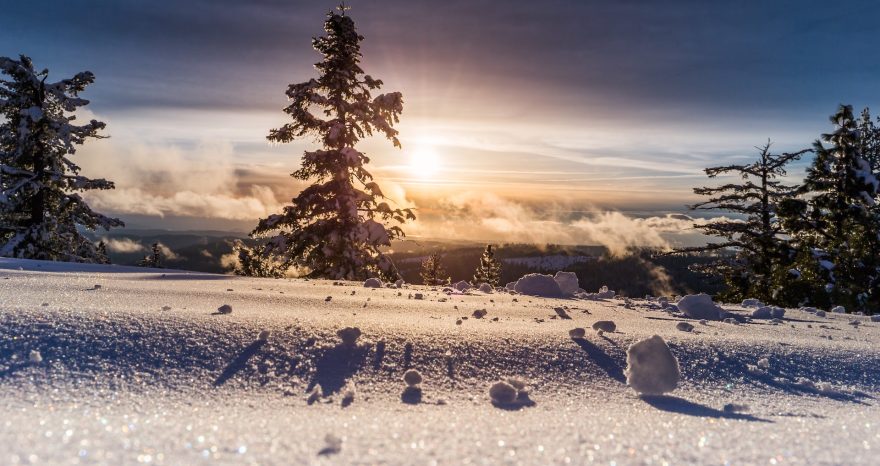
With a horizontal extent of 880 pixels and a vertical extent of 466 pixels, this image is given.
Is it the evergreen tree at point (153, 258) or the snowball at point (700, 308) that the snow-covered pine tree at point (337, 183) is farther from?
the evergreen tree at point (153, 258)

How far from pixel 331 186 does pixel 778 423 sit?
13976 millimetres

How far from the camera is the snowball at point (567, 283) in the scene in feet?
23.3

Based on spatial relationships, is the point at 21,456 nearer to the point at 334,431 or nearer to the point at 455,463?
the point at 334,431

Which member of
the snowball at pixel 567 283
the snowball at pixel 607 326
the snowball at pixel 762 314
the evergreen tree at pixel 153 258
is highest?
the snowball at pixel 567 283

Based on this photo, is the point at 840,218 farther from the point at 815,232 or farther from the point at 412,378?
the point at 412,378

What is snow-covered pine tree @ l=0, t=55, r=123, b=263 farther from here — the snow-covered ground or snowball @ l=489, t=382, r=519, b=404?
snowball @ l=489, t=382, r=519, b=404

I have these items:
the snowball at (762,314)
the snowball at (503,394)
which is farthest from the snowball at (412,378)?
the snowball at (762,314)

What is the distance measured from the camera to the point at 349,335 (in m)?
2.75

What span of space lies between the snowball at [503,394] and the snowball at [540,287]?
15.9 feet

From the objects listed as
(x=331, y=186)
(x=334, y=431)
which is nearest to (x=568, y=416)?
(x=334, y=431)

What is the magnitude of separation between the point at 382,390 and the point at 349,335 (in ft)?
1.84

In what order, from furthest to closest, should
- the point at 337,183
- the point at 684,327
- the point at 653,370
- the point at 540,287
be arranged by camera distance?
the point at 337,183 → the point at 540,287 → the point at 684,327 → the point at 653,370

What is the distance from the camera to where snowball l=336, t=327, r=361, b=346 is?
108 inches

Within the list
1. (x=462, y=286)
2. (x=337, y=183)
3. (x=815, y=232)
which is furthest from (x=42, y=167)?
(x=815, y=232)
